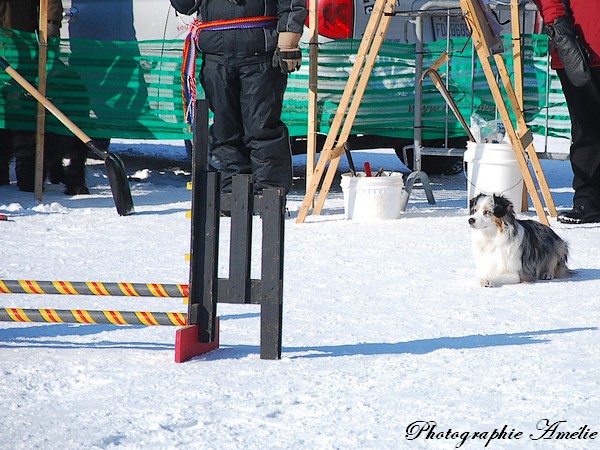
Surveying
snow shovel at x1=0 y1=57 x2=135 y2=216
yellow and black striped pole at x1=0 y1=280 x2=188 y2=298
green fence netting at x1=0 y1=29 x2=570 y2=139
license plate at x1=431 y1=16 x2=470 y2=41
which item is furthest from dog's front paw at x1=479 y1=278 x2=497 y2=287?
license plate at x1=431 y1=16 x2=470 y2=41

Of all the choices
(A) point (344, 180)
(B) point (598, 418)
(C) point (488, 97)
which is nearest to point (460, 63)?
(C) point (488, 97)

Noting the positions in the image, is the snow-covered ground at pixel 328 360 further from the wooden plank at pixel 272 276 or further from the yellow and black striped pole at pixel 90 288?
the yellow and black striped pole at pixel 90 288

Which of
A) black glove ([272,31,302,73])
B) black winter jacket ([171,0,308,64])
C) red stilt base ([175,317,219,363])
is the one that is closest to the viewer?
red stilt base ([175,317,219,363])

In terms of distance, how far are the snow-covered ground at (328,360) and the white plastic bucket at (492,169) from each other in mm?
1017

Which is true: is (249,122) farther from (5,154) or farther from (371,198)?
(5,154)

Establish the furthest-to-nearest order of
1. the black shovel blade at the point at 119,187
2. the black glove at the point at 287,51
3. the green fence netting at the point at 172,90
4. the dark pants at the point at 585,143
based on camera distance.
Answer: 1. the green fence netting at the point at 172,90
2. the black shovel blade at the point at 119,187
3. the dark pants at the point at 585,143
4. the black glove at the point at 287,51

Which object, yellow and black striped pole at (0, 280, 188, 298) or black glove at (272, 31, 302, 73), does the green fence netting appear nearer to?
black glove at (272, 31, 302, 73)

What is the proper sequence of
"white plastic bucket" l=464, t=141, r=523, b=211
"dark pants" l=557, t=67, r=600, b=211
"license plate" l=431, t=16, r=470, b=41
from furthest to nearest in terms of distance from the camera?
"license plate" l=431, t=16, r=470, b=41 < "white plastic bucket" l=464, t=141, r=523, b=211 < "dark pants" l=557, t=67, r=600, b=211

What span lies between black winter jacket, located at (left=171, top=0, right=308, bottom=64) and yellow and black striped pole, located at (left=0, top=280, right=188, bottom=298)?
3.37 metres

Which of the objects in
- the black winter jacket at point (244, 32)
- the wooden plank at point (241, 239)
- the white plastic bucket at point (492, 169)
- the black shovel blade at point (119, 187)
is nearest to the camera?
the wooden plank at point (241, 239)

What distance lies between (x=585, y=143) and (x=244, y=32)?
246 cm

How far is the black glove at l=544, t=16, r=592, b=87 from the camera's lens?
7.31 meters

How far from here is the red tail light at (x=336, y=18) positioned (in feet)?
28.2

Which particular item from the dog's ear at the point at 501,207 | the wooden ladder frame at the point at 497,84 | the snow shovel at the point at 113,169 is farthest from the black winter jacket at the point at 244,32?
the dog's ear at the point at 501,207
